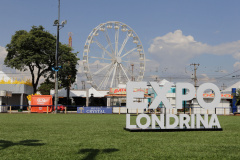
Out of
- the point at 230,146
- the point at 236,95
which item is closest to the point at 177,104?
the point at 230,146

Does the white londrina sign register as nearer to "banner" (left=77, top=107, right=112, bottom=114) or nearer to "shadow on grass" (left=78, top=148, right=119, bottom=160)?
"shadow on grass" (left=78, top=148, right=119, bottom=160)

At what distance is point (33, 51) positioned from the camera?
54.4 meters

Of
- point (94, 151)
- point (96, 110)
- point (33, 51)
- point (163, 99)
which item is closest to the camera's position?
point (94, 151)

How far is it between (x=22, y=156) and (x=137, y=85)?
820cm

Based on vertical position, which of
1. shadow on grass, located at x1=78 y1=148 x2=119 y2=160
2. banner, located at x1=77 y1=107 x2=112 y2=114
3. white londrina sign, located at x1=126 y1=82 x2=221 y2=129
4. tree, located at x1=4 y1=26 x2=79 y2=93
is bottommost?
shadow on grass, located at x1=78 y1=148 x2=119 y2=160

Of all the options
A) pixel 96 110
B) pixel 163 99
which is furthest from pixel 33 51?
pixel 163 99

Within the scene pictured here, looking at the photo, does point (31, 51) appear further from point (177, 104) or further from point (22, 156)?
point (22, 156)

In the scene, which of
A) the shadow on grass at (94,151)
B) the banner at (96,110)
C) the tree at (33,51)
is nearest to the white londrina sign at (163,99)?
the shadow on grass at (94,151)

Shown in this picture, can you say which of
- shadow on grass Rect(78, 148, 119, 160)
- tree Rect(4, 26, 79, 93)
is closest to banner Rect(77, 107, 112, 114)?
tree Rect(4, 26, 79, 93)

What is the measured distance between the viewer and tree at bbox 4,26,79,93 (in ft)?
177

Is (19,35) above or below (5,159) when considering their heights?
above

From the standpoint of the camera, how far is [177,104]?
48.5 ft

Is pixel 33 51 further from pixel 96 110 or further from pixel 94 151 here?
pixel 94 151

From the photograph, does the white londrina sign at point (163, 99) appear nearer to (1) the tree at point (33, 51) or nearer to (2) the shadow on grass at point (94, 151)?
(2) the shadow on grass at point (94, 151)
